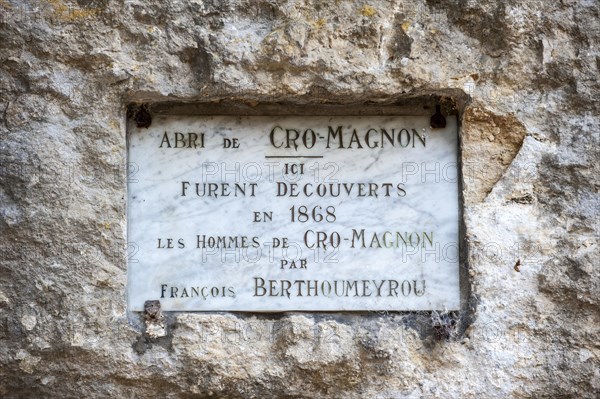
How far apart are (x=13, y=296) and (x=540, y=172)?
1784 millimetres

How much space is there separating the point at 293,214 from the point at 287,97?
40cm

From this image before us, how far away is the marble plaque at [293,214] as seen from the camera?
8.83 ft

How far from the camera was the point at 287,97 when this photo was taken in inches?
104

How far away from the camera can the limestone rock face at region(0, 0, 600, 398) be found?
2.58 metres

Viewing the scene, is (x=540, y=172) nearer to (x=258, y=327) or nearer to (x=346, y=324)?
(x=346, y=324)

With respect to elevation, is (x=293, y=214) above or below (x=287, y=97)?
below

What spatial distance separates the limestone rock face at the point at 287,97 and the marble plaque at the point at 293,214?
9cm

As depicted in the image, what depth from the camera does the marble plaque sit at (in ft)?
8.83

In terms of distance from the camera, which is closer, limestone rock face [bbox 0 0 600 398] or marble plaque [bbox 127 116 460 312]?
limestone rock face [bbox 0 0 600 398]

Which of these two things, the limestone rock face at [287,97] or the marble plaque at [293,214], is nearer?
the limestone rock face at [287,97]

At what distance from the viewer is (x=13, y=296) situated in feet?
8.40

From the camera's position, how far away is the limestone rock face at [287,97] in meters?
2.58

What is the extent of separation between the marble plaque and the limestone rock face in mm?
93

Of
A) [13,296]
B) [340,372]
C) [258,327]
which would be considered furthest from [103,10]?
[340,372]
